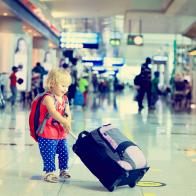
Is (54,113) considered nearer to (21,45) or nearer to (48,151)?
(48,151)

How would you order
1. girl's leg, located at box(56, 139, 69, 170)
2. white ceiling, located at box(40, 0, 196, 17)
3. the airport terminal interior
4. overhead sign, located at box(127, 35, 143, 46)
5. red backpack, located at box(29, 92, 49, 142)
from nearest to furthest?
1. the airport terminal interior
2. red backpack, located at box(29, 92, 49, 142)
3. girl's leg, located at box(56, 139, 69, 170)
4. white ceiling, located at box(40, 0, 196, 17)
5. overhead sign, located at box(127, 35, 143, 46)

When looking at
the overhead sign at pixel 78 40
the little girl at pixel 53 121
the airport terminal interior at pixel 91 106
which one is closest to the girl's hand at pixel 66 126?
the little girl at pixel 53 121

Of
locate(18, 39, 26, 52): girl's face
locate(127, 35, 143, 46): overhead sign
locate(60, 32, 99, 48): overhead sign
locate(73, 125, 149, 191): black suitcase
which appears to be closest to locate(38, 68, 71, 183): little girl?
locate(73, 125, 149, 191): black suitcase

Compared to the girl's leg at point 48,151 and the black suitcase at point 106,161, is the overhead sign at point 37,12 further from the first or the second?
the black suitcase at point 106,161

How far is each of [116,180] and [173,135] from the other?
6.45 metres

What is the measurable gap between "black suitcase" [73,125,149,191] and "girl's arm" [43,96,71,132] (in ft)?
0.86

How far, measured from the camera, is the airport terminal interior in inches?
225

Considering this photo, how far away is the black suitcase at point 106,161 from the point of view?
539cm

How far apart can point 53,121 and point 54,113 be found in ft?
0.59

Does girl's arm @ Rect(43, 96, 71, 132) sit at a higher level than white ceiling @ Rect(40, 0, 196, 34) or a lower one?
lower

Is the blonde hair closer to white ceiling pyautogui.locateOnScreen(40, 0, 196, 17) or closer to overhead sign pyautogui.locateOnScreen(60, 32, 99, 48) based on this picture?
white ceiling pyautogui.locateOnScreen(40, 0, 196, 17)

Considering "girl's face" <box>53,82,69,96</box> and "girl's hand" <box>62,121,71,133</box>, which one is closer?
"girl's hand" <box>62,121,71,133</box>

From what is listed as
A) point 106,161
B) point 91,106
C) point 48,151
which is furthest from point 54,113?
point 91,106

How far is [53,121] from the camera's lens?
596 centimetres
